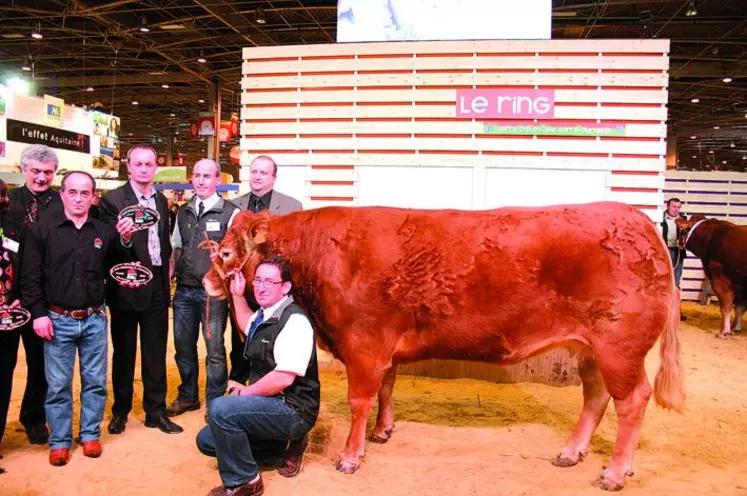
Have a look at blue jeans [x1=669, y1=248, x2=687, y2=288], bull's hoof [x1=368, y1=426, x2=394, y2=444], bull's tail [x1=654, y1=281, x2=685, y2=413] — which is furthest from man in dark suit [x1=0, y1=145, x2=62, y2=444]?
blue jeans [x1=669, y1=248, x2=687, y2=288]

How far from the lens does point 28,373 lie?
4.02 metres

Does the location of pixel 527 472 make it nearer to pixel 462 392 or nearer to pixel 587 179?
pixel 462 392

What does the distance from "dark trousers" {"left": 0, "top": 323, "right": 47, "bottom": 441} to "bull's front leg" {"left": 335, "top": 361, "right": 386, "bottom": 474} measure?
2.21m

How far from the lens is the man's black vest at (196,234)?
14.3 feet

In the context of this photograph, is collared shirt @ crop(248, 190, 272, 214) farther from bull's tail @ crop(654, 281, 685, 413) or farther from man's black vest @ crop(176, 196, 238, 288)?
bull's tail @ crop(654, 281, 685, 413)

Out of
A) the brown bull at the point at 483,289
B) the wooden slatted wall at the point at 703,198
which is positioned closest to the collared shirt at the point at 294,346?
the brown bull at the point at 483,289

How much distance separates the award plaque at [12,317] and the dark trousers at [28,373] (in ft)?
0.52

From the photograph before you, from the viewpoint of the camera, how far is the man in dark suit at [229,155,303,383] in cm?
465

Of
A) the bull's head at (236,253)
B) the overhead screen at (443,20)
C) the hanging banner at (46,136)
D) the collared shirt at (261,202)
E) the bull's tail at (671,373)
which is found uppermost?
the overhead screen at (443,20)

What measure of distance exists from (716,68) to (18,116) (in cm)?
1940

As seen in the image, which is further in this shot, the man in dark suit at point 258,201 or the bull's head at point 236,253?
the man in dark suit at point 258,201

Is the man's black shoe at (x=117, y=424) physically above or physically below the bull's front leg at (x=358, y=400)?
below

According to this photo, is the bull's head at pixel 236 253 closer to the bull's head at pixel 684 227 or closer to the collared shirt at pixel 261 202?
the collared shirt at pixel 261 202

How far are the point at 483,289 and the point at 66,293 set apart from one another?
2.74 meters
